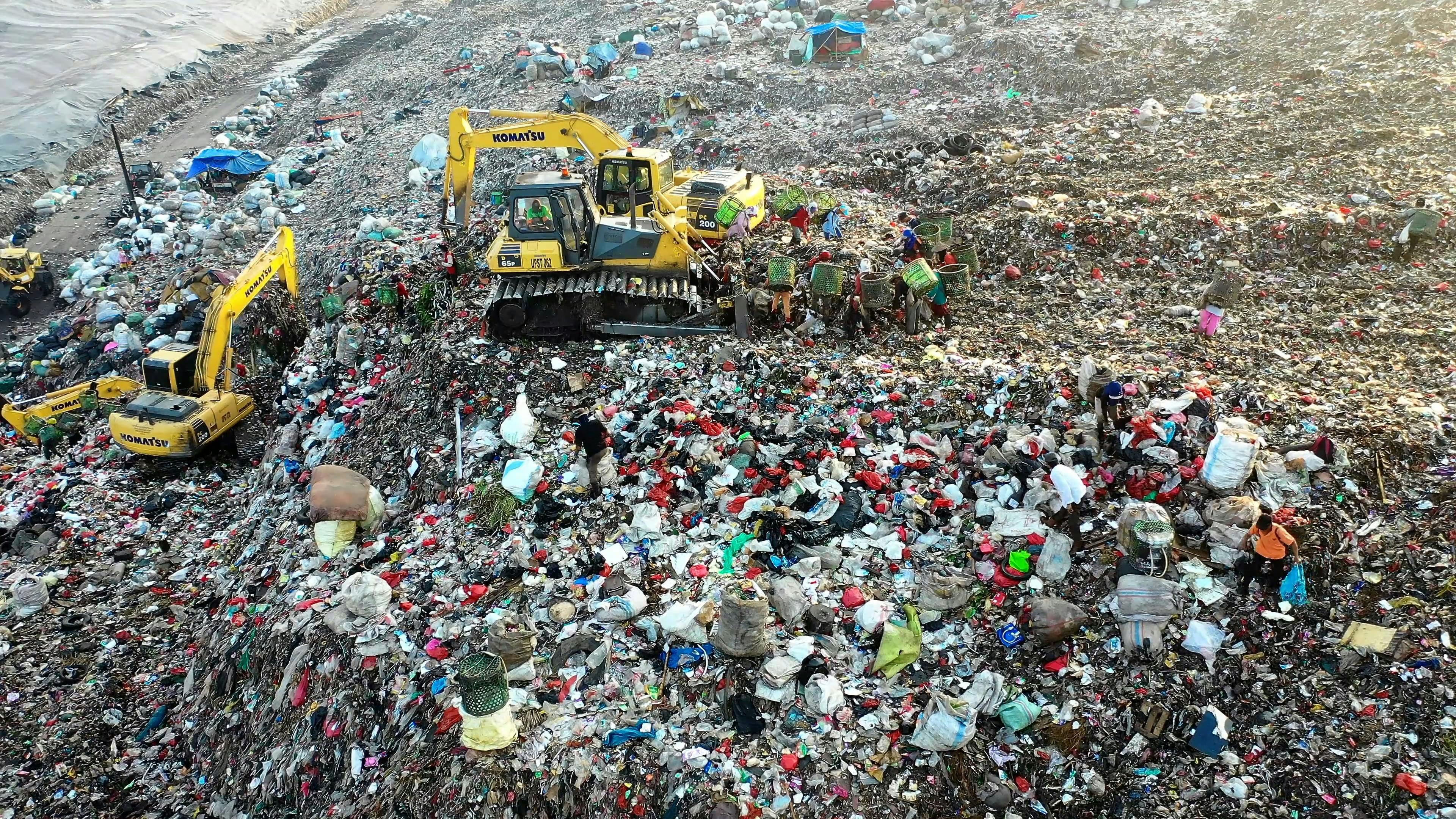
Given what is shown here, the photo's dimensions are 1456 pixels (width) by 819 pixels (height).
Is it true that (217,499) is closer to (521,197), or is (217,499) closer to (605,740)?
(521,197)

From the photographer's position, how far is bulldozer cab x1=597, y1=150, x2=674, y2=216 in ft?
32.3

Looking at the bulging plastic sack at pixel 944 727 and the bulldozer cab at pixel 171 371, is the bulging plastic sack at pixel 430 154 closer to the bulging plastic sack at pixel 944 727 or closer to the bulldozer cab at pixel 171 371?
the bulldozer cab at pixel 171 371

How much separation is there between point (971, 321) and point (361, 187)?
12195mm

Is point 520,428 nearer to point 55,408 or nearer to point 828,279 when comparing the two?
point 828,279

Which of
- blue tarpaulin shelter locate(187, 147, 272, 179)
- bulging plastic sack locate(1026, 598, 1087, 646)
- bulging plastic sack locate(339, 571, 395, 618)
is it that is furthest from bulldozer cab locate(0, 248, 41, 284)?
bulging plastic sack locate(1026, 598, 1087, 646)

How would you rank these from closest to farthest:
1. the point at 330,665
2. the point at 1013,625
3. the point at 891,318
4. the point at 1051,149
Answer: the point at 1013,625 → the point at 330,665 → the point at 891,318 → the point at 1051,149

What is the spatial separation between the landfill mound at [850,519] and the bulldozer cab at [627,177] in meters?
1.37

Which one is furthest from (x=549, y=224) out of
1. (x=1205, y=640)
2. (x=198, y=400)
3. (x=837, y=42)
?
(x=837, y=42)

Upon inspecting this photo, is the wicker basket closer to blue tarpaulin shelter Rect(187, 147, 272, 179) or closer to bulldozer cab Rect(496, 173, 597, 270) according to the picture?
bulldozer cab Rect(496, 173, 597, 270)

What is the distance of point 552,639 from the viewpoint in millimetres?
5543

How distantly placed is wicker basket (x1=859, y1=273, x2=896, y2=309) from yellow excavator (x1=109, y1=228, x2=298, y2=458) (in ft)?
22.1

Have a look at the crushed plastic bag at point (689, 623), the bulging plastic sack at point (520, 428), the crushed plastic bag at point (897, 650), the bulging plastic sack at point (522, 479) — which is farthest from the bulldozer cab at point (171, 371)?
the crushed plastic bag at point (897, 650)

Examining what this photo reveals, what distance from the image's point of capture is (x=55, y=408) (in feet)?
33.7

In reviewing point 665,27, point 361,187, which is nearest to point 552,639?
point 361,187
